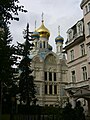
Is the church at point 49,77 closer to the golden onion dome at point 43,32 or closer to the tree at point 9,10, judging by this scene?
the golden onion dome at point 43,32

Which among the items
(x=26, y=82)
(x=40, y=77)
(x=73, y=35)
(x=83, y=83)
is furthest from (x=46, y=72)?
(x=83, y=83)

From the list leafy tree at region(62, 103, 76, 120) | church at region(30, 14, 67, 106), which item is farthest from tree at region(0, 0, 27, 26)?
church at region(30, 14, 67, 106)

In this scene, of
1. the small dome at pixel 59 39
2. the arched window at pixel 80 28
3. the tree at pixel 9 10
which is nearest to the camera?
the tree at pixel 9 10

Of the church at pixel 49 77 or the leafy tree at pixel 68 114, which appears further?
the church at pixel 49 77

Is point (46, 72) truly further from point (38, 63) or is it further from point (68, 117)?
point (68, 117)

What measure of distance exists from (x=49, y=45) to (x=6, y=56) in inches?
2504

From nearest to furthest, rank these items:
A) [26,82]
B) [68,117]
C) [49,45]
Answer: [68,117]
[26,82]
[49,45]

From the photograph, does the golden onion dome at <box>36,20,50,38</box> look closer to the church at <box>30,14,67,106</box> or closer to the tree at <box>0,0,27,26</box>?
the church at <box>30,14,67,106</box>

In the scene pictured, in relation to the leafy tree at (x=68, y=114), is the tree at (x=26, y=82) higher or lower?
higher

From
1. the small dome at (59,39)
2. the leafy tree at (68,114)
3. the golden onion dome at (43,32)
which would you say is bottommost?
the leafy tree at (68,114)

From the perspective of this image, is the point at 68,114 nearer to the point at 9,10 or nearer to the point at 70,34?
the point at 9,10

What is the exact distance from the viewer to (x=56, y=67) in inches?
2662

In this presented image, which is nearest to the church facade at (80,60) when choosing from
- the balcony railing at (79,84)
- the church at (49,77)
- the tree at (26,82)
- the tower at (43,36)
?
the balcony railing at (79,84)

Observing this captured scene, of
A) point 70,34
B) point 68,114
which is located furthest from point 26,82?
point 68,114
